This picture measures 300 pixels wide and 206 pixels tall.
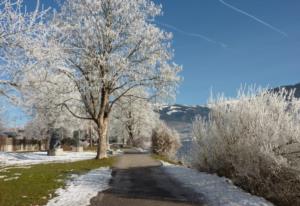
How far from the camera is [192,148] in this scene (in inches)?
938

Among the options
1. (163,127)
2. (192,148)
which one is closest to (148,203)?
(192,148)

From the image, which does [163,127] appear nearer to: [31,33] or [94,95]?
[94,95]

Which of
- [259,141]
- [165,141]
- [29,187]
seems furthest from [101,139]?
[259,141]

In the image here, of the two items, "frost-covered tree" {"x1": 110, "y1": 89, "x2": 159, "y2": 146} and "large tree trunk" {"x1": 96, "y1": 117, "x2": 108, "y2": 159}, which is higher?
"frost-covered tree" {"x1": 110, "y1": 89, "x2": 159, "y2": 146}

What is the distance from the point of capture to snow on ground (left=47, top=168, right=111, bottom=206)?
509 inches

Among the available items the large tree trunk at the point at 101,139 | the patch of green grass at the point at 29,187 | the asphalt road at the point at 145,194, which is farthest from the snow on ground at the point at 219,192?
the large tree trunk at the point at 101,139

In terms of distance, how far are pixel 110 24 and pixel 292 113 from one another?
19022mm

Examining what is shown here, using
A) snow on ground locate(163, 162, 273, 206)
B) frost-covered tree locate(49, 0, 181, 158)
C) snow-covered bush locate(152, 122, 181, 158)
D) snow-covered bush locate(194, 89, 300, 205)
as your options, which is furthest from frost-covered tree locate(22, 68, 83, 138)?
snow-covered bush locate(152, 122, 181, 158)

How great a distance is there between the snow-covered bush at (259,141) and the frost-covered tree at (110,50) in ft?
37.8

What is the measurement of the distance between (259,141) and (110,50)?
18666 mm

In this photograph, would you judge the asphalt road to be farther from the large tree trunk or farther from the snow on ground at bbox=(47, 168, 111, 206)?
Answer: the large tree trunk

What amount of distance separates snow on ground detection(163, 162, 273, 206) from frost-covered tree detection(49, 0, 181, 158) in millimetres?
13228

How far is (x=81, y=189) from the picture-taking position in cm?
1550

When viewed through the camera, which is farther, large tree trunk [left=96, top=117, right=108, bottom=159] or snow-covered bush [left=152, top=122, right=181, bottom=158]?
snow-covered bush [left=152, top=122, right=181, bottom=158]
